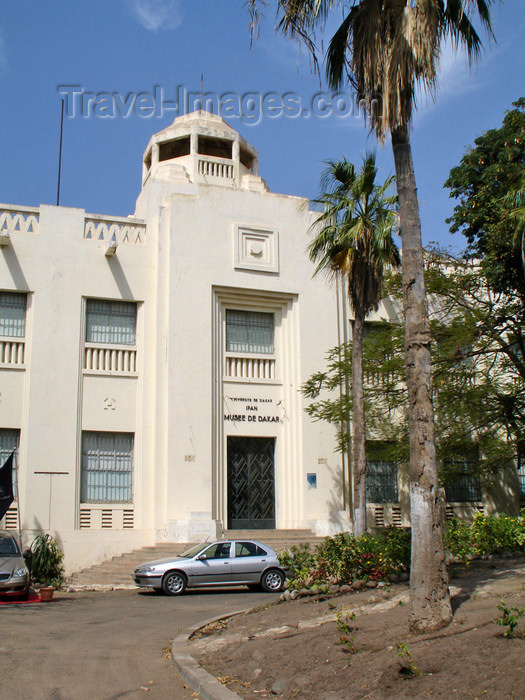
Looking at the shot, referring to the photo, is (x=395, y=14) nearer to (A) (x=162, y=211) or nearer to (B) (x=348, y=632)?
(B) (x=348, y=632)

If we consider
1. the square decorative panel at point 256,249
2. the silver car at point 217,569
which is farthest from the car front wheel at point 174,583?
the square decorative panel at point 256,249

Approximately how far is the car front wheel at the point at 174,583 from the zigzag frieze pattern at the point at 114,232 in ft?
34.5

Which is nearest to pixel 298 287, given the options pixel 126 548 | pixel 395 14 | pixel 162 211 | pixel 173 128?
pixel 162 211

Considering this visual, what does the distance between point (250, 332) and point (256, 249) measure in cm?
270

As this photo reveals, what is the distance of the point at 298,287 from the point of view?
24.0 metres

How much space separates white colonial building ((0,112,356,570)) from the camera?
20984mm

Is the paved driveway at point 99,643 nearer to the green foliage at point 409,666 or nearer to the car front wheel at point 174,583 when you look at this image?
the car front wheel at point 174,583

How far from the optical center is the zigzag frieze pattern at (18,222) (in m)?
21.6

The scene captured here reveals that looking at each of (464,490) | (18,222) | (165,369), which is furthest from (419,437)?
(464,490)

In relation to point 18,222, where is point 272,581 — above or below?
below

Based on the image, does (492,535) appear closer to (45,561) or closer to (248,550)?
(248,550)

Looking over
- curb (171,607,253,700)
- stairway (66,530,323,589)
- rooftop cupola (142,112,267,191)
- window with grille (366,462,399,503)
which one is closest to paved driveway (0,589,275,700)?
curb (171,607,253,700)

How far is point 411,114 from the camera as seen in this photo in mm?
10391

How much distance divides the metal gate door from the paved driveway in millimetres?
5491
